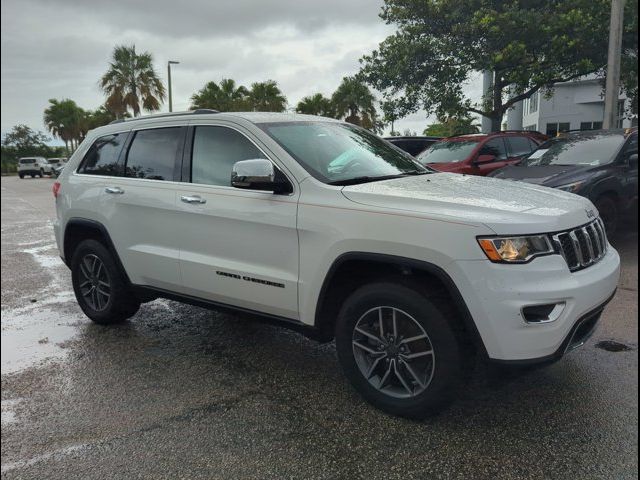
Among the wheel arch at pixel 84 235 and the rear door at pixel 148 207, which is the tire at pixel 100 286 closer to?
the wheel arch at pixel 84 235

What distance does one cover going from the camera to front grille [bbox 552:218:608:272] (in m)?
2.72

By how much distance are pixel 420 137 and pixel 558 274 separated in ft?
36.5

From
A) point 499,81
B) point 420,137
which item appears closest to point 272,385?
point 420,137

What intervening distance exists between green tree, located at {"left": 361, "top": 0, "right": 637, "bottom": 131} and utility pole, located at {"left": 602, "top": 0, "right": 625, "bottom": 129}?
3.58 meters

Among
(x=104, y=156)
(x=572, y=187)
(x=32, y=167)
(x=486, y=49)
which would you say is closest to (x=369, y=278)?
(x=104, y=156)

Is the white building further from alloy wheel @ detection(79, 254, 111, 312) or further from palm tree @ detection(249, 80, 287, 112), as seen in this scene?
alloy wheel @ detection(79, 254, 111, 312)

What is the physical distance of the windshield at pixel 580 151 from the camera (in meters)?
6.95

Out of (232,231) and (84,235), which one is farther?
(84,235)

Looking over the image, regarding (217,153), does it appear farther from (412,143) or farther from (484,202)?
(412,143)

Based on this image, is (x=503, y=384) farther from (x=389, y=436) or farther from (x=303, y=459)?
(x=303, y=459)

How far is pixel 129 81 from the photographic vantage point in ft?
110

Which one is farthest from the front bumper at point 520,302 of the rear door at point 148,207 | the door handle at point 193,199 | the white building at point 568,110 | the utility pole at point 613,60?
the white building at point 568,110

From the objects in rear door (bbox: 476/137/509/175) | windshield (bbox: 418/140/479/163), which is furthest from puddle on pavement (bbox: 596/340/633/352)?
windshield (bbox: 418/140/479/163)

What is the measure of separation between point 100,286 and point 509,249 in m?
3.64
